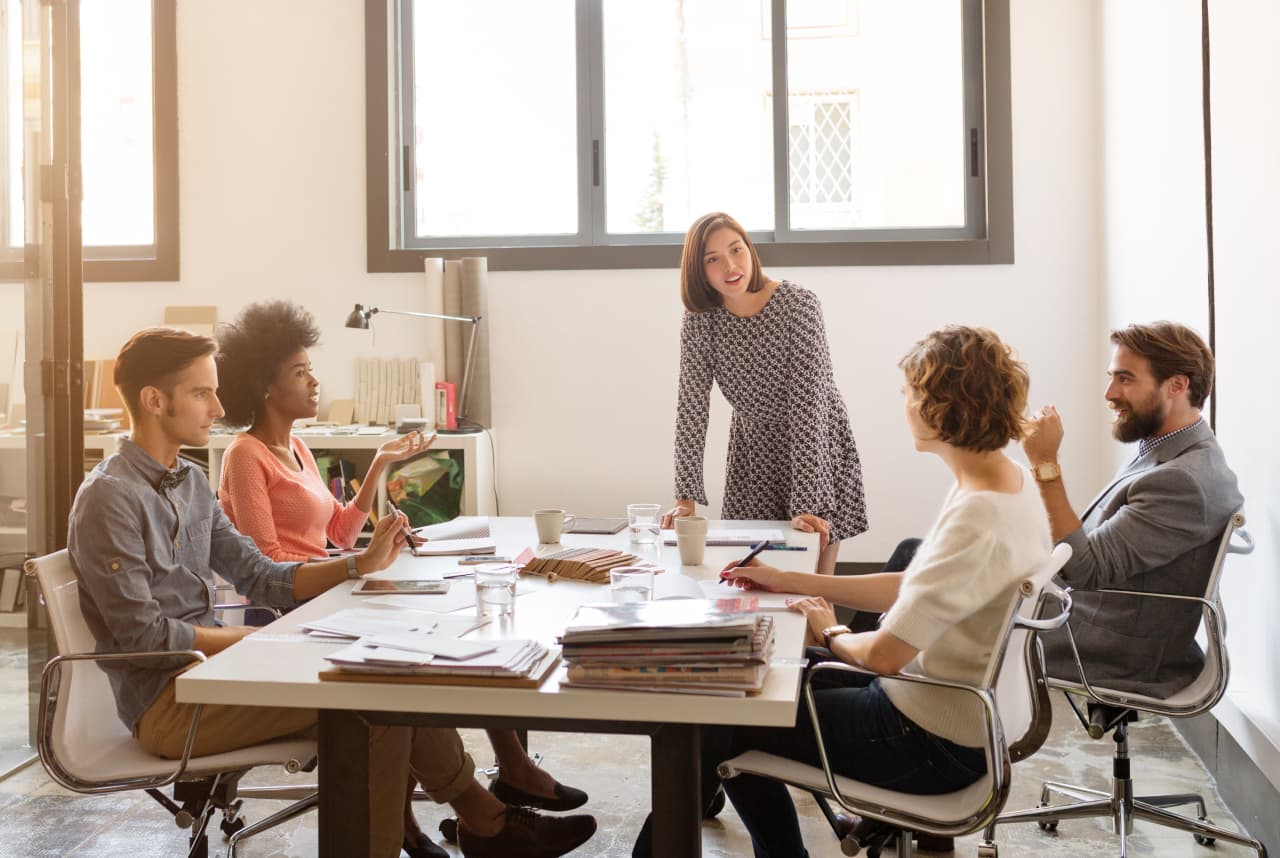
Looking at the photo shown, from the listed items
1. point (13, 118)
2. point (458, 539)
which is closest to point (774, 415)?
point (458, 539)

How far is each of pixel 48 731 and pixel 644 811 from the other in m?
1.43

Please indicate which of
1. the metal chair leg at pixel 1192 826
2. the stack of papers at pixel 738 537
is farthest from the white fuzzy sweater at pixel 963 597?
the metal chair leg at pixel 1192 826

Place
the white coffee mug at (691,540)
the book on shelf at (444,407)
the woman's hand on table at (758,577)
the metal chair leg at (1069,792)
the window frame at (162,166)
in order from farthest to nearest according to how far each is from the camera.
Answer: the window frame at (162,166) < the book on shelf at (444,407) < the metal chair leg at (1069,792) < the white coffee mug at (691,540) < the woman's hand on table at (758,577)

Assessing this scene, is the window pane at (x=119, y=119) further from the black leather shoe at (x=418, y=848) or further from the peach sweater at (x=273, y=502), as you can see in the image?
the black leather shoe at (x=418, y=848)

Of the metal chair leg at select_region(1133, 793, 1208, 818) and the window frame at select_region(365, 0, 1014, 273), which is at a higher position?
the window frame at select_region(365, 0, 1014, 273)

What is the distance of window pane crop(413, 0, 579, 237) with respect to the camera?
5012mm

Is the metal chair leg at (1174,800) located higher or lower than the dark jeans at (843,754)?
lower

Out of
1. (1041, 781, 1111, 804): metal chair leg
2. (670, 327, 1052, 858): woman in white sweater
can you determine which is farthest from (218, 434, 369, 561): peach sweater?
(1041, 781, 1111, 804): metal chair leg

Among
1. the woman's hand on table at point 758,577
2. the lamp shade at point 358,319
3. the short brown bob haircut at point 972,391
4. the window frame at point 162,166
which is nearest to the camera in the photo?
the short brown bob haircut at point 972,391

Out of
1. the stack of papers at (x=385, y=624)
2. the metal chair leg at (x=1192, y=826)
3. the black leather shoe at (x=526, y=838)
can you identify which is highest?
the stack of papers at (x=385, y=624)

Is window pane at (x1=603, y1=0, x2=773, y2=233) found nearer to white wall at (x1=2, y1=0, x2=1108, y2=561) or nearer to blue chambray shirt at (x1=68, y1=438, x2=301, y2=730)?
white wall at (x1=2, y1=0, x2=1108, y2=561)

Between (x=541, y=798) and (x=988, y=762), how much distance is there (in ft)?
4.25

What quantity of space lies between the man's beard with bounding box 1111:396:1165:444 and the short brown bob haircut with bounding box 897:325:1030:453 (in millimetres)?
757

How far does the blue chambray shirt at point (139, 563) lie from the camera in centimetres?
205
